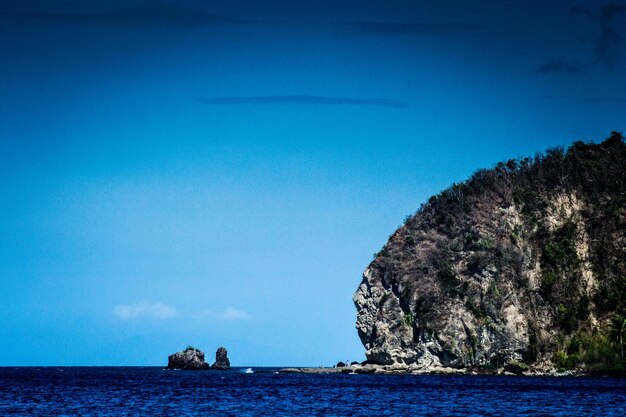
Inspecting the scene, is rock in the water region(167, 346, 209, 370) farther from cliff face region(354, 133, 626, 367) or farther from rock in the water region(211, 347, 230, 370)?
cliff face region(354, 133, 626, 367)

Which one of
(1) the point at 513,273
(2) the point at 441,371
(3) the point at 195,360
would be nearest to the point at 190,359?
(3) the point at 195,360

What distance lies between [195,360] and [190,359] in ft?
4.38

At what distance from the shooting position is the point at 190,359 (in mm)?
168000

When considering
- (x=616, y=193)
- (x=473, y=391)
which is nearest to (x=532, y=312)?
(x=616, y=193)

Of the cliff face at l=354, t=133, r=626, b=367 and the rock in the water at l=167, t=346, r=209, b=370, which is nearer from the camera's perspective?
the cliff face at l=354, t=133, r=626, b=367

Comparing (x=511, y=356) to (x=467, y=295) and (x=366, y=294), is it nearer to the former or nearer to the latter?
(x=467, y=295)

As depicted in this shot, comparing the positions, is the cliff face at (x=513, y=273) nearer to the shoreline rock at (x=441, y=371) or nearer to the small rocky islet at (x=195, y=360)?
the shoreline rock at (x=441, y=371)

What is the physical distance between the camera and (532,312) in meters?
122

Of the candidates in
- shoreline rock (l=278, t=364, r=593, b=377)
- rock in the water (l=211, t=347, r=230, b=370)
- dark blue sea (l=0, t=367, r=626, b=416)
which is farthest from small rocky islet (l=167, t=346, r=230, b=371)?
dark blue sea (l=0, t=367, r=626, b=416)

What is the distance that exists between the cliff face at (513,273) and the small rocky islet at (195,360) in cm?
4479

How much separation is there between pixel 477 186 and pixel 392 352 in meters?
33.5

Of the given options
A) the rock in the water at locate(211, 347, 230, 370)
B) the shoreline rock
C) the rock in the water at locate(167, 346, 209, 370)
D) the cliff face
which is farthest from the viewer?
the rock in the water at locate(211, 347, 230, 370)

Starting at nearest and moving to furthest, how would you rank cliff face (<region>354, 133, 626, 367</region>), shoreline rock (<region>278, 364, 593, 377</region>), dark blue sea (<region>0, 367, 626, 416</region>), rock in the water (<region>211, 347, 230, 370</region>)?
dark blue sea (<region>0, 367, 626, 416</region>), shoreline rock (<region>278, 364, 593, 377</region>), cliff face (<region>354, 133, 626, 367</region>), rock in the water (<region>211, 347, 230, 370</region>)

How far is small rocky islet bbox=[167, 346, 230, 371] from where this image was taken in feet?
550
